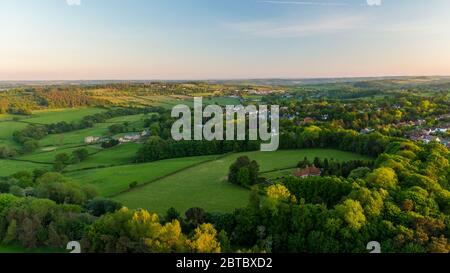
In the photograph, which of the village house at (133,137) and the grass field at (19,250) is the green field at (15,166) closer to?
the village house at (133,137)

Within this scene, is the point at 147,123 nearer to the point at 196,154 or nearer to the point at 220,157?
the point at 196,154

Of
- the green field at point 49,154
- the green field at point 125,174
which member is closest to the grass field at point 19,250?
the green field at point 125,174

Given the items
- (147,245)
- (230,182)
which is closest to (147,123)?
(230,182)

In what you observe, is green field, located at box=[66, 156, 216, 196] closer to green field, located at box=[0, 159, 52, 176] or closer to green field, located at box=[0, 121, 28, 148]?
green field, located at box=[0, 159, 52, 176]

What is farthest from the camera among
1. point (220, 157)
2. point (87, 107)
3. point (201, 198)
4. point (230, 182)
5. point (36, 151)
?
point (87, 107)

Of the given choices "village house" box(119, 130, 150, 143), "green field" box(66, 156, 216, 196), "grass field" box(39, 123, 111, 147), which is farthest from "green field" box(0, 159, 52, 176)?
"village house" box(119, 130, 150, 143)

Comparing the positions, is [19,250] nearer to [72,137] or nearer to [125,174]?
[125,174]

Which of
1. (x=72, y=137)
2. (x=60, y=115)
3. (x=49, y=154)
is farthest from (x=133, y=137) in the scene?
(x=60, y=115)
